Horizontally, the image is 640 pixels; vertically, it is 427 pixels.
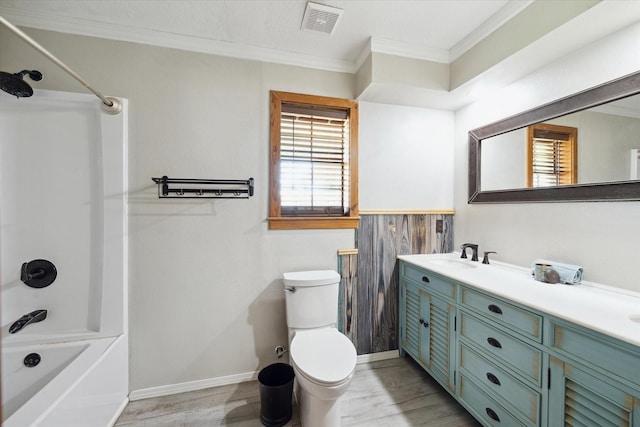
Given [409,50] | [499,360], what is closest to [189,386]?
[499,360]

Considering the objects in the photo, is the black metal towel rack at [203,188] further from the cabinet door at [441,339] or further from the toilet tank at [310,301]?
the cabinet door at [441,339]

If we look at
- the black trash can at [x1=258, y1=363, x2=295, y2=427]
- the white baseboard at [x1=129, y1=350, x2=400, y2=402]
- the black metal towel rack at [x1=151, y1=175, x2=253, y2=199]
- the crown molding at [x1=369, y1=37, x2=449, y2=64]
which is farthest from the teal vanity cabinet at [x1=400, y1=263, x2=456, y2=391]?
the crown molding at [x1=369, y1=37, x2=449, y2=64]

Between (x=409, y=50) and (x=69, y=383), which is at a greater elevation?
(x=409, y=50)

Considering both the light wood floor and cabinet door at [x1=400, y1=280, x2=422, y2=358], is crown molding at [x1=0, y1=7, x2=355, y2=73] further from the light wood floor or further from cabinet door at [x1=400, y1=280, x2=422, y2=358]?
the light wood floor

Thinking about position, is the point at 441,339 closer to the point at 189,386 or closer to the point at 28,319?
the point at 189,386

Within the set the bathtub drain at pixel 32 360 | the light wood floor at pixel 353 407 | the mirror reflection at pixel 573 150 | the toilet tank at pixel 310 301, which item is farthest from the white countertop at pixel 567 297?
the bathtub drain at pixel 32 360

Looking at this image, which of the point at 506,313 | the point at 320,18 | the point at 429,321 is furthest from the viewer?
the point at 429,321

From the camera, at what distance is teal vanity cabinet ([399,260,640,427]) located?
104 centimetres

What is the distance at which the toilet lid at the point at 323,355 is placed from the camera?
1412mm

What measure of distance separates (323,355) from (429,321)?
838mm

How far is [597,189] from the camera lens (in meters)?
1.48

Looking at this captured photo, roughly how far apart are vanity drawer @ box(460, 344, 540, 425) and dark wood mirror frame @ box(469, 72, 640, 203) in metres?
1.04

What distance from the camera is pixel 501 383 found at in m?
1.43

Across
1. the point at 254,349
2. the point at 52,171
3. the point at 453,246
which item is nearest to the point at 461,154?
the point at 453,246
